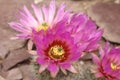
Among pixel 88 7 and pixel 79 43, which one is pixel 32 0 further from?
pixel 79 43

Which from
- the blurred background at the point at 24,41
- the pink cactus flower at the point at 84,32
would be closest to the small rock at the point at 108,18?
the blurred background at the point at 24,41

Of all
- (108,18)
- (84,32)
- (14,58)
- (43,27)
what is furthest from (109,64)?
(108,18)

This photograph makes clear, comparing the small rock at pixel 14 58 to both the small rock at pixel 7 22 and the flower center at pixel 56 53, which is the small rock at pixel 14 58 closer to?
the small rock at pixel 7 22

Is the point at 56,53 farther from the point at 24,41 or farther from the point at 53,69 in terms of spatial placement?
the point at 24,41

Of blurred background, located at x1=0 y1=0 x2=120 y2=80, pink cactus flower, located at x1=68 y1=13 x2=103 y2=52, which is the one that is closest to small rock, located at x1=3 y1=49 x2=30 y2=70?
blurred background, located at x1=0 y1=0 x2=120 y2=80

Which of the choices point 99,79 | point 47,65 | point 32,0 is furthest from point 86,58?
point 32,0

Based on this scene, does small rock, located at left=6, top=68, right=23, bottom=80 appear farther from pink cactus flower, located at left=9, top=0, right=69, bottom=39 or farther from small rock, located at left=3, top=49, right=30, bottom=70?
pink cactus flower, located at left=9, top=0, right=69, bottom=39
